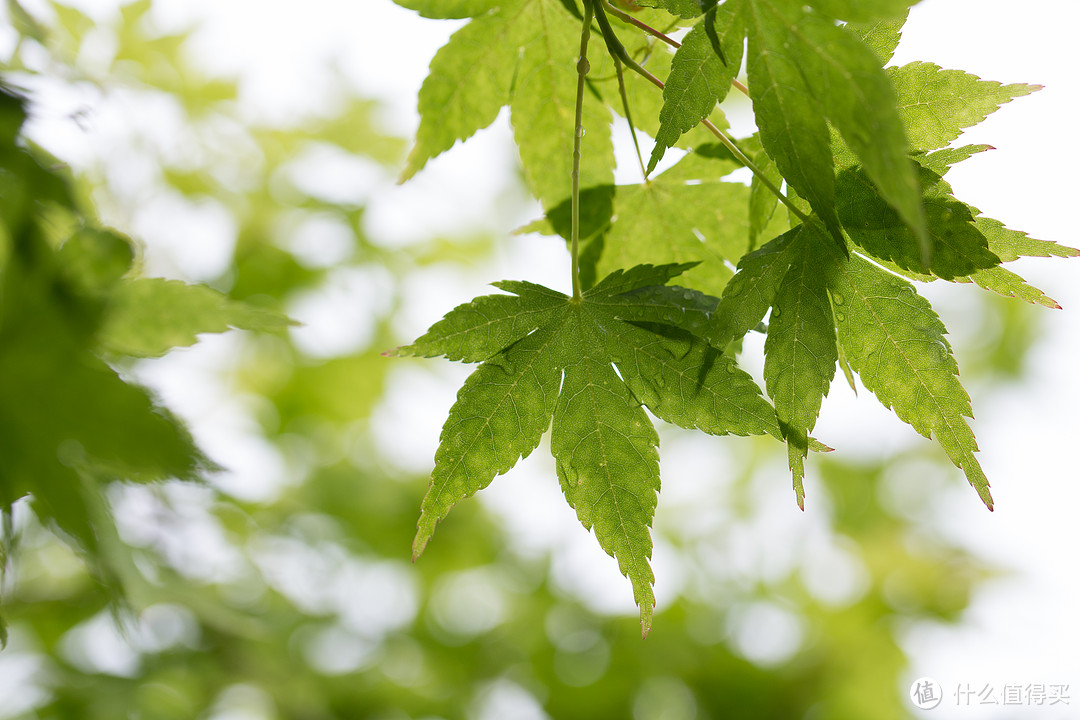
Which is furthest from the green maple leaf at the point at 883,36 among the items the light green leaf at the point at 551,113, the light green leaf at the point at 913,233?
the light green leaf at the point at 551,113

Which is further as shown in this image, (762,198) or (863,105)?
(762,198)

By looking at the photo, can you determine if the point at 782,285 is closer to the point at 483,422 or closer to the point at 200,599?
the point at 483,422

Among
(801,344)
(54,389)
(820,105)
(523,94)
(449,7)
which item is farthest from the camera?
(523,94)

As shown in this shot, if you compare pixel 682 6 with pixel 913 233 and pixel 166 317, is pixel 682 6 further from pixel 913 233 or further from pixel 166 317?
pixel 166 317

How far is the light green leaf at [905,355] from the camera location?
0.66m

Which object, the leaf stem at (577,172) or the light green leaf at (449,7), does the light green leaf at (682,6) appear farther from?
the light green leaf at (449,7)

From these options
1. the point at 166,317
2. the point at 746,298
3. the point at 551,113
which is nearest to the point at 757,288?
the point at 746,298

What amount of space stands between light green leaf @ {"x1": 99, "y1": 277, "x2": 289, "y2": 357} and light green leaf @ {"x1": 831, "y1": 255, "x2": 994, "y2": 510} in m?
0.71

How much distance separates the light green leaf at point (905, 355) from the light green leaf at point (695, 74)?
22 cm

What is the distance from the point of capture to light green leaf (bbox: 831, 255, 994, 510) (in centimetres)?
66

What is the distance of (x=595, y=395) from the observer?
0.75m

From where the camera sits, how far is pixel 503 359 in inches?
29.2

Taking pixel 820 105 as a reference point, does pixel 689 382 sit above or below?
below

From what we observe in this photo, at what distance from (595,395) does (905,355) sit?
1.02 feet
